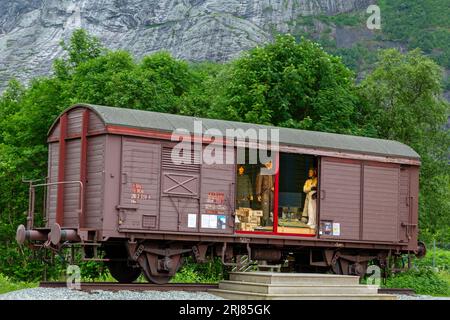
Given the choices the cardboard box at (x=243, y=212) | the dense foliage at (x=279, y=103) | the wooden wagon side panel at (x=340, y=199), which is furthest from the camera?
the dense foliage at (x=279, y=103)

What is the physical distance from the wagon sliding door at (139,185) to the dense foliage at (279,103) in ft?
30.8

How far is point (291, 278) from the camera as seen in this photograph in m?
16.2

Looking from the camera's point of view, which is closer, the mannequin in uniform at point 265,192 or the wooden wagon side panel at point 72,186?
→ the wooden wagon side panel at point 72,186

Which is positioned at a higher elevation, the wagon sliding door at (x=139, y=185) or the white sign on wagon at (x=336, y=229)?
the wagon sliding door at (x=139, y=185)

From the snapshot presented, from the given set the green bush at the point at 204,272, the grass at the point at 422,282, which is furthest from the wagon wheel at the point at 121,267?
the grass at the point at 422,282

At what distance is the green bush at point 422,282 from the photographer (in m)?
23.0

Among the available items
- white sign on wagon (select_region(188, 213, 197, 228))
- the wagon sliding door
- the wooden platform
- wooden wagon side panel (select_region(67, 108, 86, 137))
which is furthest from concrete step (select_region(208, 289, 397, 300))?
wooden wagon side panel (select_region(67, 108, 86, 137))

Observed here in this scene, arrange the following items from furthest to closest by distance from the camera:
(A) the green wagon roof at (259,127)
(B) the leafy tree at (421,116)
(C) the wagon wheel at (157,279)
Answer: (B) the leafy tree at (421,116), (C) the wagon wheel at (157,279), (A) the green wagon roof at (259,127)

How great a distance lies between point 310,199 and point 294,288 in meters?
4.78

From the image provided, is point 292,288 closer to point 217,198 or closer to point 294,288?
point 294,288

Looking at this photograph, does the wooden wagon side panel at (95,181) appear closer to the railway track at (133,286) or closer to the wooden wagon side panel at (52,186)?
the railway track at (133,286)

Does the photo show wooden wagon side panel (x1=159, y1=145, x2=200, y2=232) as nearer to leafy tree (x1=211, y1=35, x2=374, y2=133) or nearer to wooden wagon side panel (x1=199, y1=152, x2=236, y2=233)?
wooden wagon side panel (x1=199, y1=152, x2=236, y2=233)

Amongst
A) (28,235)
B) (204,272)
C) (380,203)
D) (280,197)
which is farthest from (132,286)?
(204,272)

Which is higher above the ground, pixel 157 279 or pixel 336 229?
pixel 336 229
